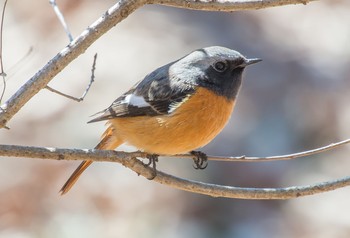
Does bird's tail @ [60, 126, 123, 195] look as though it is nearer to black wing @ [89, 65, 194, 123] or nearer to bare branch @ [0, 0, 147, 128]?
black wing @ [89, 65, 194, 123]

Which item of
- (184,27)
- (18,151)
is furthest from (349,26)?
(18,151)

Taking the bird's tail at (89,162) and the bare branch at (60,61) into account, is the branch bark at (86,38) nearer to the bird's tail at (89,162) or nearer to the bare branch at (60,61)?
the bare branch at (60,61)

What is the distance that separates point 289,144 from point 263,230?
1.21 metres

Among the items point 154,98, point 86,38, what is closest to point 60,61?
point 86,38

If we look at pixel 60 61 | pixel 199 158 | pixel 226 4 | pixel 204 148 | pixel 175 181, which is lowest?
pixel 204 148

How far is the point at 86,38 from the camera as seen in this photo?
3.38 meters

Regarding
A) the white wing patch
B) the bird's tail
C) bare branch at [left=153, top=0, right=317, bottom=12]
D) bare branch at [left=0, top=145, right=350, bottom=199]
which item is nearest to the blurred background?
the bird's tail

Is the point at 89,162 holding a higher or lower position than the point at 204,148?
higher

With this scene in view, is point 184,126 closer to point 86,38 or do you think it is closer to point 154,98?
point 154,98

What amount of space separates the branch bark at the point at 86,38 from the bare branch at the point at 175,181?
0.24 m

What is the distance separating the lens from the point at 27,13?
9891mm

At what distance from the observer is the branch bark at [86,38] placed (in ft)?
10.8

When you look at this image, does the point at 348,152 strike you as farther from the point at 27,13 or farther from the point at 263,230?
the point at 27,13

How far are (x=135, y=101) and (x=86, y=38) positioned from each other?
1.46 meters
